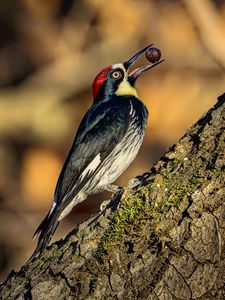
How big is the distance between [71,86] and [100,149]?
398 cm

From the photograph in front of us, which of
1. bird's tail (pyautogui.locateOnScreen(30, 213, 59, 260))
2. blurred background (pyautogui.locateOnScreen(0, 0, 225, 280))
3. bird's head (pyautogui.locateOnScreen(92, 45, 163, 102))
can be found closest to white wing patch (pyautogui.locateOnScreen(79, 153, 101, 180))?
bird's tail (pyautogui.locateOnScreen(30, 213, 59, 260))

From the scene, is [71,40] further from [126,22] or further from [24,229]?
[24,229]

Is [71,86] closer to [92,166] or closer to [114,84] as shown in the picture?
[114,84]

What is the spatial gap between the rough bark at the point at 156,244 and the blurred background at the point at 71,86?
5.46 metres

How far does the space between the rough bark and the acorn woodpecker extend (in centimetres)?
144

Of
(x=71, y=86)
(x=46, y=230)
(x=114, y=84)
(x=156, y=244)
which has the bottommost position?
(x=156, y=244)

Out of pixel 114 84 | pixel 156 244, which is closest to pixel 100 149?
pixel 114 84

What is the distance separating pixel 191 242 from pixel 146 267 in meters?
0.21

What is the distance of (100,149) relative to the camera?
559 centimetres

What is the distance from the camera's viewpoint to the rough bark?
3398mm

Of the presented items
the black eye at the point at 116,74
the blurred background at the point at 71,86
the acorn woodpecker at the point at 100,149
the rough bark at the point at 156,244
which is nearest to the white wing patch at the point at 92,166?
the acorn woodpecker at the point at 100,149

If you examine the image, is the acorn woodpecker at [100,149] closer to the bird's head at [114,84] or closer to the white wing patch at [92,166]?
the white wing patch at [92,166]

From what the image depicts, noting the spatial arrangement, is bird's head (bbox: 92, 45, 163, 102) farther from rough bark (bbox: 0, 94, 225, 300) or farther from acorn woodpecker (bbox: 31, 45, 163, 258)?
rough bark (bbox: 0, 94, 225, 300)

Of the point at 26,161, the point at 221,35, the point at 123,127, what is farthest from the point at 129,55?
the point at 123,127
